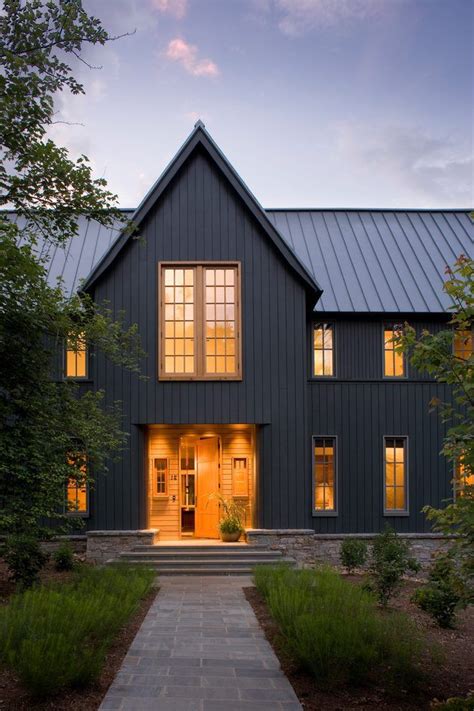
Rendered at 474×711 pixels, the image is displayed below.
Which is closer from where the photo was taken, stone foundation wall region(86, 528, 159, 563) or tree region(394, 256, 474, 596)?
tree region(394, 256, 474, 596)

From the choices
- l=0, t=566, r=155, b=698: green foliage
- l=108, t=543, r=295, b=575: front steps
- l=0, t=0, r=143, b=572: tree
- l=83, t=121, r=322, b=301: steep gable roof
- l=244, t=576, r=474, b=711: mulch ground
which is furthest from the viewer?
l=83, t=121, r=322, b=301: steep gable roof

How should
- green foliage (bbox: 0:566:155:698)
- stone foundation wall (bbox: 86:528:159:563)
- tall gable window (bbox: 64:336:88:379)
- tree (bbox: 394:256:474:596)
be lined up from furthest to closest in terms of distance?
tall gable window (bbox: 64:336:88:379) < stone foundation wall (bbox: 86:528:159:563) < tree (bbox: 394:256:474:596) < green foliage (bbox: 0:566:155:698)

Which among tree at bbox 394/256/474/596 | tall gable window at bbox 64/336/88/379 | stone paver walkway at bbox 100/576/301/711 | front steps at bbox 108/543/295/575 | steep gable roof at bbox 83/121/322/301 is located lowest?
front steps at bbox 108/543/295/575

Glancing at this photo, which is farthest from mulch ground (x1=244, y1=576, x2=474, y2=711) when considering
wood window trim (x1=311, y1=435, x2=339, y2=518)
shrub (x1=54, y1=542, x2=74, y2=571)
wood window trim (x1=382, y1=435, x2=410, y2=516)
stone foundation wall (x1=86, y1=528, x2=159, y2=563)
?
wood window trim (x1=382, y1=435, x2=410, y2=516)

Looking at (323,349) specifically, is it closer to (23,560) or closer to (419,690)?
(23,560)

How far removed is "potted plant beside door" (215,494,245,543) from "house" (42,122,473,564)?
0.46 m

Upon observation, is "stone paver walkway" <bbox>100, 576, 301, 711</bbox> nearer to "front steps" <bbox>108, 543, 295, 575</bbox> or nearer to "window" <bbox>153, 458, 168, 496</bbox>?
"front steps" <bbox>108, 543, 295, 575</bbox>

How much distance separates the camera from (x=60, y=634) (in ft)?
20.4

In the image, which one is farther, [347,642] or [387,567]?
[387,567]

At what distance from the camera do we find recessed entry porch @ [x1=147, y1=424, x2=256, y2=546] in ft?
57.3

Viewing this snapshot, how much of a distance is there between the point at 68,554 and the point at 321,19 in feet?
44.4

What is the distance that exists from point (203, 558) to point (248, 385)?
4.26 m

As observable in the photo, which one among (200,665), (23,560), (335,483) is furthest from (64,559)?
(200,665)

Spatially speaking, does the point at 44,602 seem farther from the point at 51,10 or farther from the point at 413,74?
the point at 413,74
